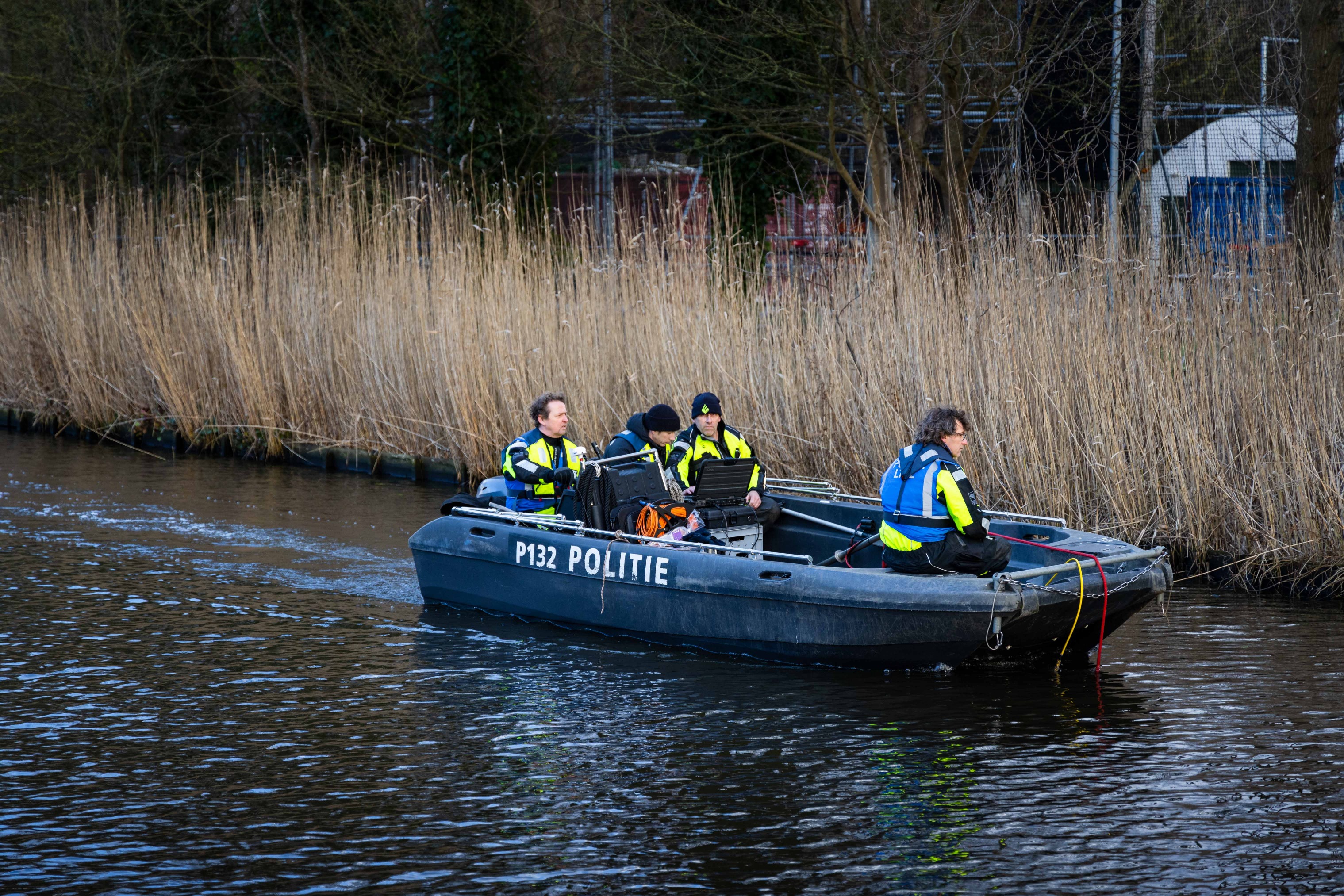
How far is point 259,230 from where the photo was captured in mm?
20016

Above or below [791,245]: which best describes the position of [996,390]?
below

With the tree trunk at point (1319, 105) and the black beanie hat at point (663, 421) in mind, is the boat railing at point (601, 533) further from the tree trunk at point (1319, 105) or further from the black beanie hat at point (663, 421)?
the tree trunk at point (1319, 105)

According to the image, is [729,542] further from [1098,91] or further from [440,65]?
[440,65]

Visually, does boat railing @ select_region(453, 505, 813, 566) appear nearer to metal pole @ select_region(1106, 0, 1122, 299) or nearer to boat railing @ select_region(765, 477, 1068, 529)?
boat railing @ select_region(765, 477, 1068, 529)

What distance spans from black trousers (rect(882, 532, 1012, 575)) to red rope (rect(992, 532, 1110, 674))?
27 cm

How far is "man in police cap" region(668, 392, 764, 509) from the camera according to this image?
8.84 metres

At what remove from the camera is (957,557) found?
7.22m

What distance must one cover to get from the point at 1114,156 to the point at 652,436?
534cm

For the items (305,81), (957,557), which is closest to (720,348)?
(957,557)

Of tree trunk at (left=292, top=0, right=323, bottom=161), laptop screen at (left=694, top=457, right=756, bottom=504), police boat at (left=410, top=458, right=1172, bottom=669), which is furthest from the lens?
tree trunk at (left=292, top=0, right=323, bottom=161)

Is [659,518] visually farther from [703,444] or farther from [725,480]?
[703,444]

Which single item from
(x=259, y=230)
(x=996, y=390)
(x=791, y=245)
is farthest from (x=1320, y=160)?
(x=259, y=230)

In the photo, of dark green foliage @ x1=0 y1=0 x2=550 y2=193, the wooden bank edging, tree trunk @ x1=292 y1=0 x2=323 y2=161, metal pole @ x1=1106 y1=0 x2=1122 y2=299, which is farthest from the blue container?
tree trunk @ x1=292 y1=0 x2=323 y2=161

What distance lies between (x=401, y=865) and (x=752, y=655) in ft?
9.76
